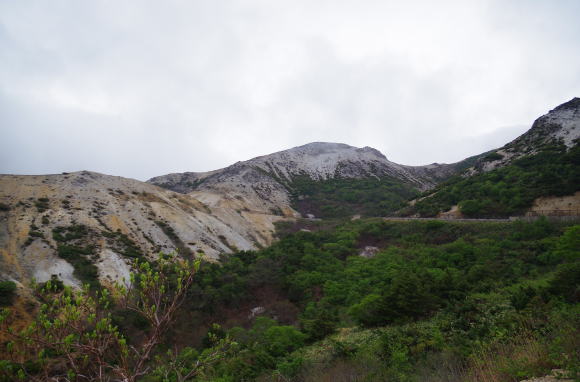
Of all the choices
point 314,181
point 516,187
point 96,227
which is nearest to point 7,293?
point 96,227

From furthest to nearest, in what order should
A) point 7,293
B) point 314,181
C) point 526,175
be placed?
point 314,181 < point 526,175 < point 7,293

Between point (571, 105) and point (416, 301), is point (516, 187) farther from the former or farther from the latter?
point (571, 105)

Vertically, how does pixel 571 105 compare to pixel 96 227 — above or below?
above

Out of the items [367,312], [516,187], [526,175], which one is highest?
[526,175]

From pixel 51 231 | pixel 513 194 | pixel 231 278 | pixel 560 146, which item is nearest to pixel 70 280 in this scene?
pixel 51 231

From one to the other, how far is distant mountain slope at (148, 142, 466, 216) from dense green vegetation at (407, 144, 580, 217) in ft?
63.3

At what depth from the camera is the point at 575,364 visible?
452cm

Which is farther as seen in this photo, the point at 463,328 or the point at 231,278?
the point at 231,278

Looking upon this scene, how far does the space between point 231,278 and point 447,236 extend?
63.9ft

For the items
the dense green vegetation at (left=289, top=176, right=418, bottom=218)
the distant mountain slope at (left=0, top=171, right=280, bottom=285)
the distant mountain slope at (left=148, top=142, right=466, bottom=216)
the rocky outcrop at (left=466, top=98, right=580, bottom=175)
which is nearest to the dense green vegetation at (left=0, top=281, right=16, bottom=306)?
the distant mountain slope at (left=0, top=171, right=280, bottom=285)

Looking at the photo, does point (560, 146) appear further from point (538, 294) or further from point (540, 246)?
point (538, 294)

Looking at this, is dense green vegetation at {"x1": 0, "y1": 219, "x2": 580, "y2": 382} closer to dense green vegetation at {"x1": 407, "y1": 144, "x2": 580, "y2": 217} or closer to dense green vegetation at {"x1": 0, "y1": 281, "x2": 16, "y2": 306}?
dense green vegetation at {"x1": 407, "y1": 144, "x2": 580, "y2": 217}

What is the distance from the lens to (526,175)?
1286 inches

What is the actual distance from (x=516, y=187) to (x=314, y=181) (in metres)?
63.6
